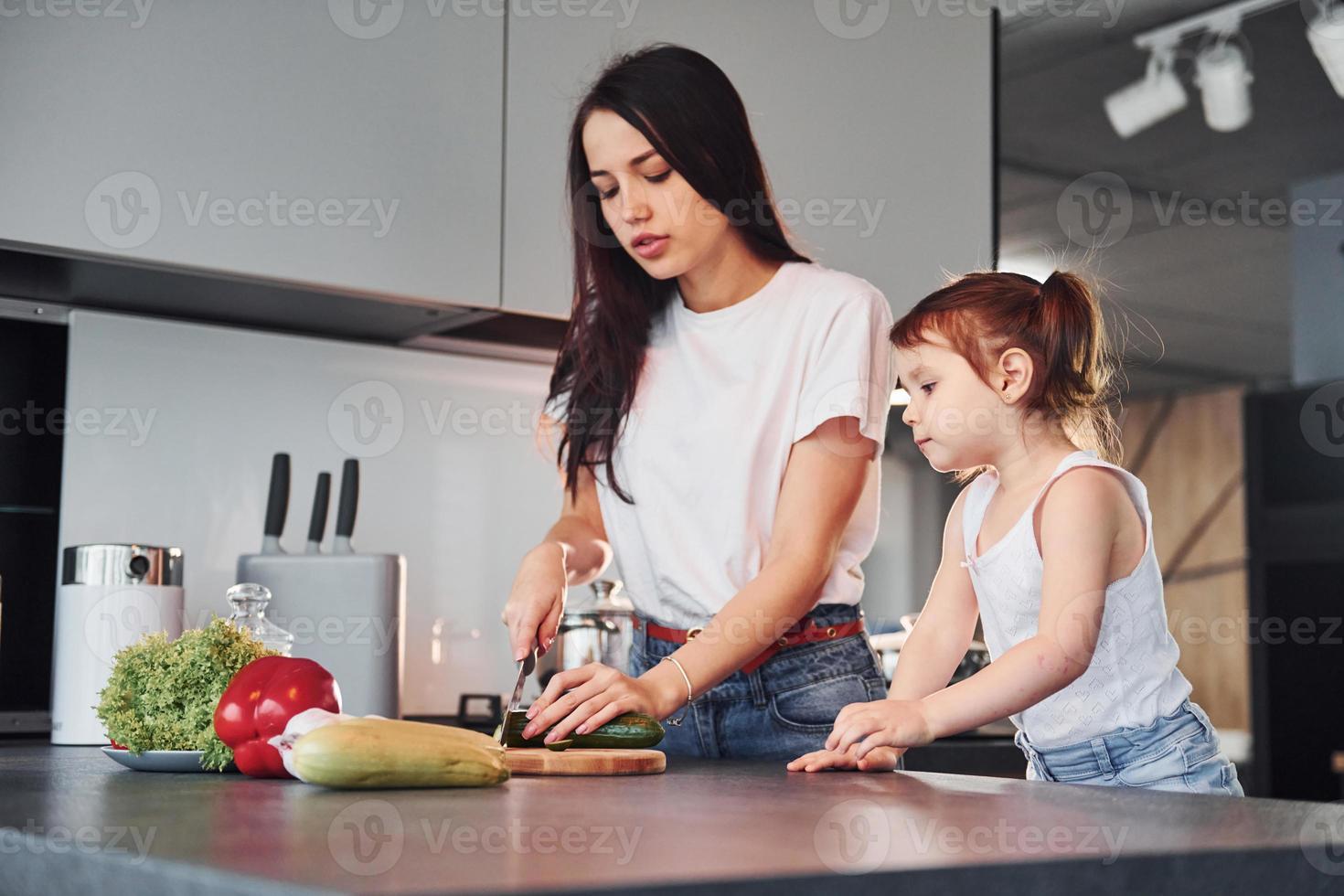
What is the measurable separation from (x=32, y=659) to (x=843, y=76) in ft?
5.00

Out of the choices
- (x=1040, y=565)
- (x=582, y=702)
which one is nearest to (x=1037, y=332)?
(x=1040, y=565)

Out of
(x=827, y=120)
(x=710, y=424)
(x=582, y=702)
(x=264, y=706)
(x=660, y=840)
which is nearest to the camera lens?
(x=660, y=840)

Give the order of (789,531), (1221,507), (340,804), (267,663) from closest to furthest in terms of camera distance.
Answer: (340,804) < (267,663) < (789,531) < (1221,507)

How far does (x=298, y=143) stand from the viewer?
1853 millimetres

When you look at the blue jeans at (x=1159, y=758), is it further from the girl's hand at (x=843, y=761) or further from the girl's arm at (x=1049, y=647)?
the girl's hand at (x=843, y=761)

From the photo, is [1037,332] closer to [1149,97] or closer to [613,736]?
[613,736]

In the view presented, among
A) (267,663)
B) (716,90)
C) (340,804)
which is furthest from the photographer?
(716,90)

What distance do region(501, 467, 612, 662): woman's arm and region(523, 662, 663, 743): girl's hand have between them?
0.30ft

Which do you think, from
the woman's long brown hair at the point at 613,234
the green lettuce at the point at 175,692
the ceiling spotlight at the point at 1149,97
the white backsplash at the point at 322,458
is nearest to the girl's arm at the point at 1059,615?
the woman's long brown hair at the point at 613,234

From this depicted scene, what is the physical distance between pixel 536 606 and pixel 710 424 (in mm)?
302

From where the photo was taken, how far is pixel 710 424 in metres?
1.47

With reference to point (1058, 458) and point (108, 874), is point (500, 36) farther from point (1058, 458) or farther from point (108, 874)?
point (108, 874)

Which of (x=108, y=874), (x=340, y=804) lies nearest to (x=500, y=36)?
(x=340, y=804)

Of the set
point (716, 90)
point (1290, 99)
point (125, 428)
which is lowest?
point (125, 428)
